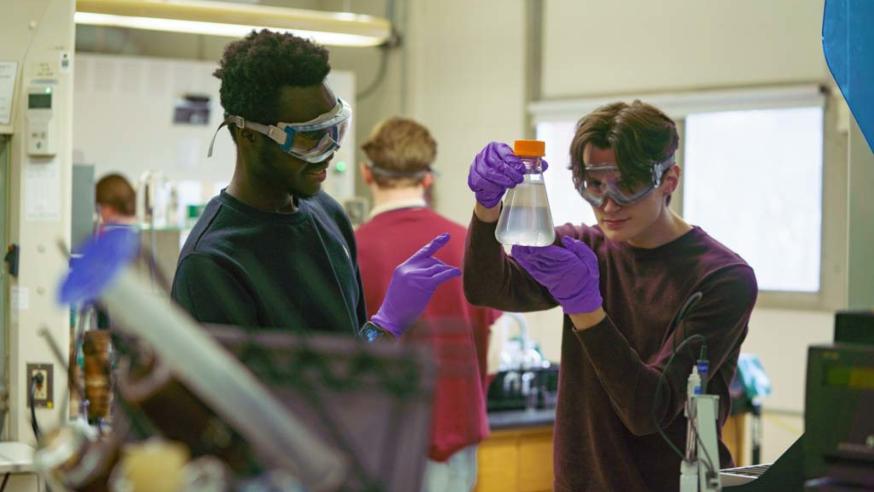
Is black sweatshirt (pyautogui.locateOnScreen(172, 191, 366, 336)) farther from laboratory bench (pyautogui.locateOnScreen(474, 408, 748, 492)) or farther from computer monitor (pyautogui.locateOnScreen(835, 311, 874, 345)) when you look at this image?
laboratory bench (pyautogui.locateOnScreen(474, 408, 748, 492))

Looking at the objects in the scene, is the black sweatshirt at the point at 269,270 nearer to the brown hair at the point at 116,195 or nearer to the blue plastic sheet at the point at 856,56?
the blue plastic sheet at the point at 856,56

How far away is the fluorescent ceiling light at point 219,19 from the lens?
17.0 feet

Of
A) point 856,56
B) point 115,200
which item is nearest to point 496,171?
point 856,56

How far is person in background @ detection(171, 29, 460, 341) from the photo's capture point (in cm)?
188

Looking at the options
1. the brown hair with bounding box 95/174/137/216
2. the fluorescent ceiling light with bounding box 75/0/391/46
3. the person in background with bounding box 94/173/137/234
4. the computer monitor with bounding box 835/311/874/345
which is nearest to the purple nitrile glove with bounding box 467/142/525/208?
the computer monitor with bounding box 835/311/874/345

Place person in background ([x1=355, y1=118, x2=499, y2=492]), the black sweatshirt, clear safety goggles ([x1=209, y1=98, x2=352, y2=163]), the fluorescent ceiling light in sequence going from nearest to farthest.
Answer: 1. the black sweatshirt
2. clear safety goggles ([x1=209, y1=98, x2=352, y2=163])
3. person in background ([x1=355, y1=118, x2=499, y2=492])
4. the fluorescent ceiling light

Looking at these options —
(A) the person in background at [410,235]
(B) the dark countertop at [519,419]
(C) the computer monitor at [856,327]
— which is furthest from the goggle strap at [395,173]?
(C) the computer monitor at [856,327]

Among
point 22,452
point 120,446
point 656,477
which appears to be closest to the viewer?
point 120,446

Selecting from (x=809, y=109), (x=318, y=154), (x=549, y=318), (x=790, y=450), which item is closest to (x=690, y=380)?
(x=790, y=450)

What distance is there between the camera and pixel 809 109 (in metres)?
5.74

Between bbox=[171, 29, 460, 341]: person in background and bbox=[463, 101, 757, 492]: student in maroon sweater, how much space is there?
176mm

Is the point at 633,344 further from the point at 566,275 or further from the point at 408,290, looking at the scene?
the point at 408,290

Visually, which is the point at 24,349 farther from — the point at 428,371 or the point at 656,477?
the point at 428,371

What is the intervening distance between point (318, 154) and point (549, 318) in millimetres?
4991
